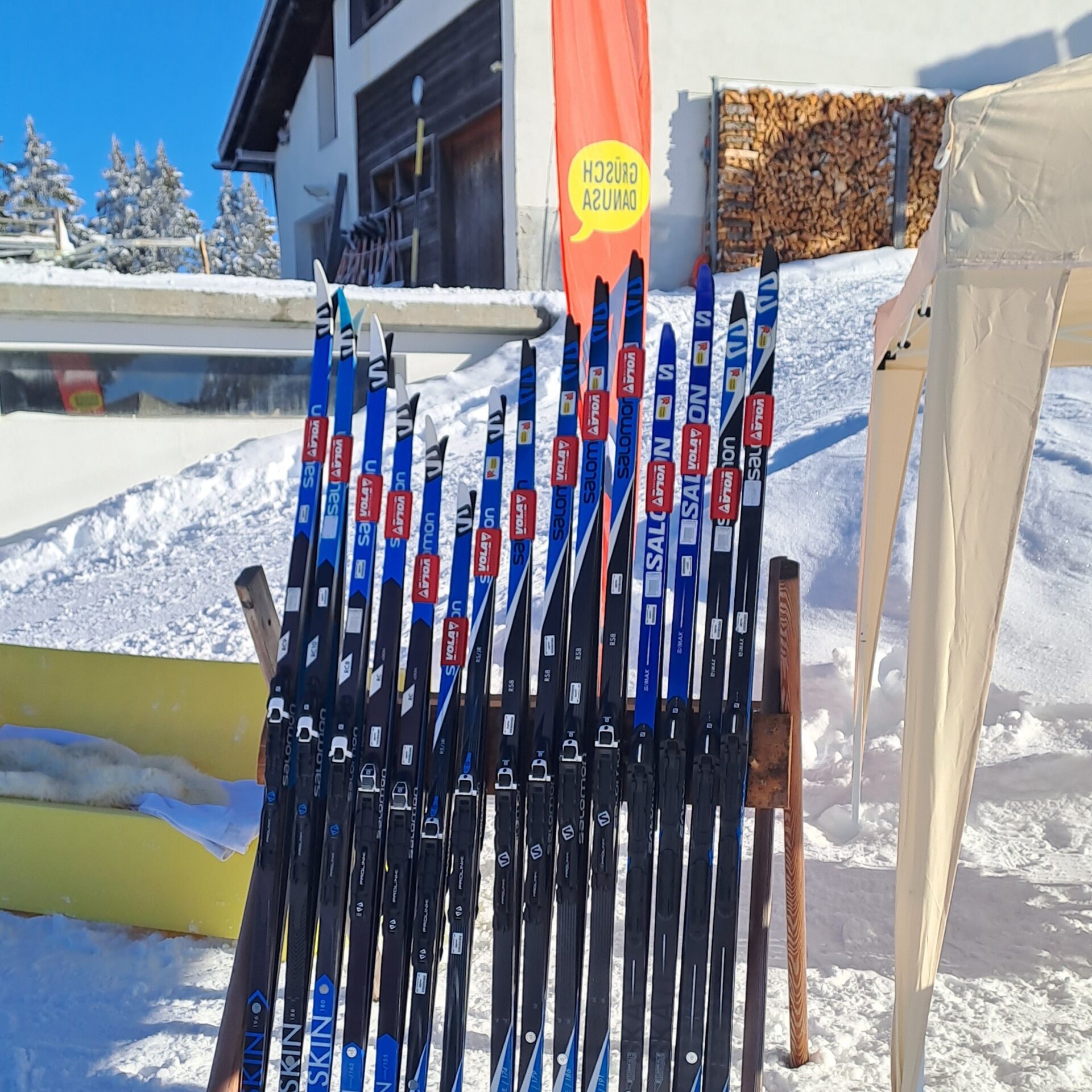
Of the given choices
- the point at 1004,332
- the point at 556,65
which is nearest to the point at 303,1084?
the point at 1004,332

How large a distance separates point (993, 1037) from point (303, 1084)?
1.70 meters

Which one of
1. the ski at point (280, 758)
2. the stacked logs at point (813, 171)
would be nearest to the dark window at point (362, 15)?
the stacked logs at point (813, 171)

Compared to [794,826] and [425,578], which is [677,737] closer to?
[794,826]

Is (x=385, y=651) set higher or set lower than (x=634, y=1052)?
higher

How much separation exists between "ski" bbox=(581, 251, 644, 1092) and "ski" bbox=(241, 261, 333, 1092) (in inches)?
25.1

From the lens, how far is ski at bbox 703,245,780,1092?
191cm

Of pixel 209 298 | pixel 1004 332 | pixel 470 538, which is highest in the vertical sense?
pixel 209 298

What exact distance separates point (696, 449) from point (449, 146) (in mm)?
10394

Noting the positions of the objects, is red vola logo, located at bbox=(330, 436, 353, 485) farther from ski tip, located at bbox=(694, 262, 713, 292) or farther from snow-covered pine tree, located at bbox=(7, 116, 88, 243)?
→ snow-covered pine tree, located at bbox=(7, 116, 88, 243)

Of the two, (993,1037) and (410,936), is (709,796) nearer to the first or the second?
(410,936)

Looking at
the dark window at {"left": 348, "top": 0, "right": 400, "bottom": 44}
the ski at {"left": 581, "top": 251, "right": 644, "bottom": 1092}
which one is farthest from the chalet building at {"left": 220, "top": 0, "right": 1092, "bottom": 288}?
the ski at {"left": 581, "top": 251, "right": 644, "bottom": 1092}

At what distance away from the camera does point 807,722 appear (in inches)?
156

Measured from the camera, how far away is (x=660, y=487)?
204 centimetres

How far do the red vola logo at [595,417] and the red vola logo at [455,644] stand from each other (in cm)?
48
